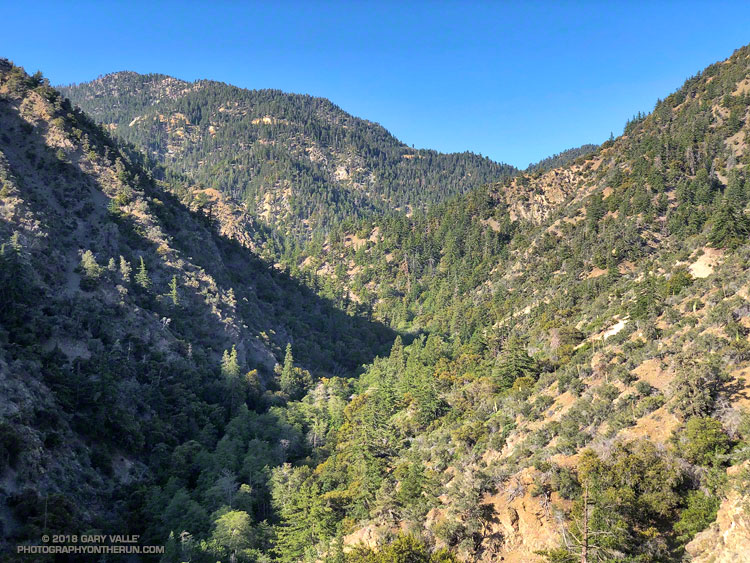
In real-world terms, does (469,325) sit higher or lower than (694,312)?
higher

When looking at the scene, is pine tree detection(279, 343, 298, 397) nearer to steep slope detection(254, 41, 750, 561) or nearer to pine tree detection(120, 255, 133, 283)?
steep slope detection(254, 41, 750, 561)

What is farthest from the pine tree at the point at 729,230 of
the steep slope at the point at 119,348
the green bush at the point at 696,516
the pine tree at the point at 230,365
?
the pine tree at the point at 230,365

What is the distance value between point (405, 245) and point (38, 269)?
117 meters

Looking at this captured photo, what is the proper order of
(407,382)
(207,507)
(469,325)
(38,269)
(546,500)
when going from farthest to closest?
(469,325) < (407,382) < (38,269) < (207,507) < (546,500)

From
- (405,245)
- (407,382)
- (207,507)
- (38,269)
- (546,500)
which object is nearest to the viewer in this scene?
(546,500)

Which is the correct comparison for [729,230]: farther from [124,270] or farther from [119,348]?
[124,270]

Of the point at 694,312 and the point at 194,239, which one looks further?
the point at 194,239

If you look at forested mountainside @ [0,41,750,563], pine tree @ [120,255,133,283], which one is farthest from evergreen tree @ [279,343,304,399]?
pine tree @ [120,255,133,283]

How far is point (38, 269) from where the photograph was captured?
6944 centimetres

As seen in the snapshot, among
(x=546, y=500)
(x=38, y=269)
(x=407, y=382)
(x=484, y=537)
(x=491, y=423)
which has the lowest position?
(x=484, y=537)

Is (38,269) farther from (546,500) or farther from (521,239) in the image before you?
(521,239)

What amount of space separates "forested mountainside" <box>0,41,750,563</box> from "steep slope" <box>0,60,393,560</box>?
26.2 inches

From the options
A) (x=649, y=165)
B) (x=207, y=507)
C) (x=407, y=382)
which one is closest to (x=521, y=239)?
(x=649, y=165)

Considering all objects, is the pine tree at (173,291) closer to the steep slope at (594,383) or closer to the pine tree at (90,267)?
the pine tree at (90,267)
